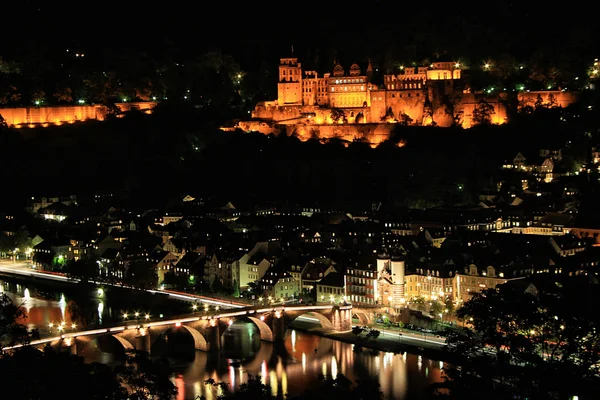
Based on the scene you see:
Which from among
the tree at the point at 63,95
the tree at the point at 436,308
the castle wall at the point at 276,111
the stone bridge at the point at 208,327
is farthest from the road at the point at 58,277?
the tree at the point at 63,95

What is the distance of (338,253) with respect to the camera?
137 feet

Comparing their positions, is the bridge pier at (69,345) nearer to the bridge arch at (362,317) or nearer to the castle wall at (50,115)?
the bridge arch at (362,317)

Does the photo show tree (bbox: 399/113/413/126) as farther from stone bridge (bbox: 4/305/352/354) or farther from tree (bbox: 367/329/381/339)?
tree (bbox: 367/329/381/339)

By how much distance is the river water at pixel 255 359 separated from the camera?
29.4 m

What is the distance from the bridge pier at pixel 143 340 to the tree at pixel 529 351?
11355 mm

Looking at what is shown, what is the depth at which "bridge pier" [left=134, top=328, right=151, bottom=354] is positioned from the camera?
31531 millimetres

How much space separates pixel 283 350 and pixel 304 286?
20.9 ft

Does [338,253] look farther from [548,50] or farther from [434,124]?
[548,50]

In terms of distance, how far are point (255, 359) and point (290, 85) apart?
110 feet

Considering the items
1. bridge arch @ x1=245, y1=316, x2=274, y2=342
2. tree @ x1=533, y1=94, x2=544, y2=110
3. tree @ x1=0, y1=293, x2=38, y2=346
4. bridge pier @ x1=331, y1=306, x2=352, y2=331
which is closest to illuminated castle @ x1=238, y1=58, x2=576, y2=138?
tree @ x1=533, y1=94, x2=544, y2=110

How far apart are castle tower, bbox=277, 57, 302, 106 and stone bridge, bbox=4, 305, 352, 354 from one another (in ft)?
94.6

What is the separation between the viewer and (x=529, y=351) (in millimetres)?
20391

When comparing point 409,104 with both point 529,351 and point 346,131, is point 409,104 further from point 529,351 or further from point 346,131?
point 529,351

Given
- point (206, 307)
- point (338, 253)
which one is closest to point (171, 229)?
point (338, 253)
